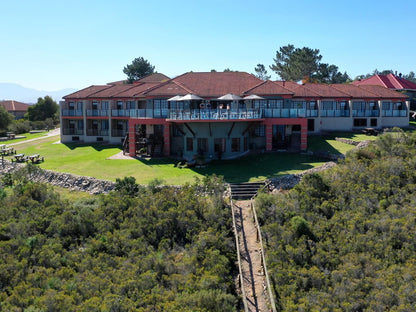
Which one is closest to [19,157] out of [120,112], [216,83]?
[120,112]

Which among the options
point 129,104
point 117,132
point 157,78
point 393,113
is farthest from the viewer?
point 157,78

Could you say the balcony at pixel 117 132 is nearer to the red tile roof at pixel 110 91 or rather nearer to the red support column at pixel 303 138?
the red tile roof at pixel 110 91

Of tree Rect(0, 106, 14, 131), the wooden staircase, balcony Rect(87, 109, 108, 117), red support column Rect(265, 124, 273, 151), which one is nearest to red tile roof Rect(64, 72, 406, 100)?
balcony Rect(87, 109, 108, 117)

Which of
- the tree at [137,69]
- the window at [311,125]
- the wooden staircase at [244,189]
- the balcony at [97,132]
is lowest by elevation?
the wooden staircase at [244,189]

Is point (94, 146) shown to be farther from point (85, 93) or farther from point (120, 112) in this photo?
point (85, 93)

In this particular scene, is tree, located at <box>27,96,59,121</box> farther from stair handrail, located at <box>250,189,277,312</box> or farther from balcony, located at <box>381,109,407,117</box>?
stair handrail, located at <box>250,189,277,312</box>

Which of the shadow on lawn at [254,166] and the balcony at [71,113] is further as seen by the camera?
the balcony at [71,113]

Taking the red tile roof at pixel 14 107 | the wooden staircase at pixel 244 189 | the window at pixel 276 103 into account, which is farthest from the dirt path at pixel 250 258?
the red tile roof at pixel 14 107
